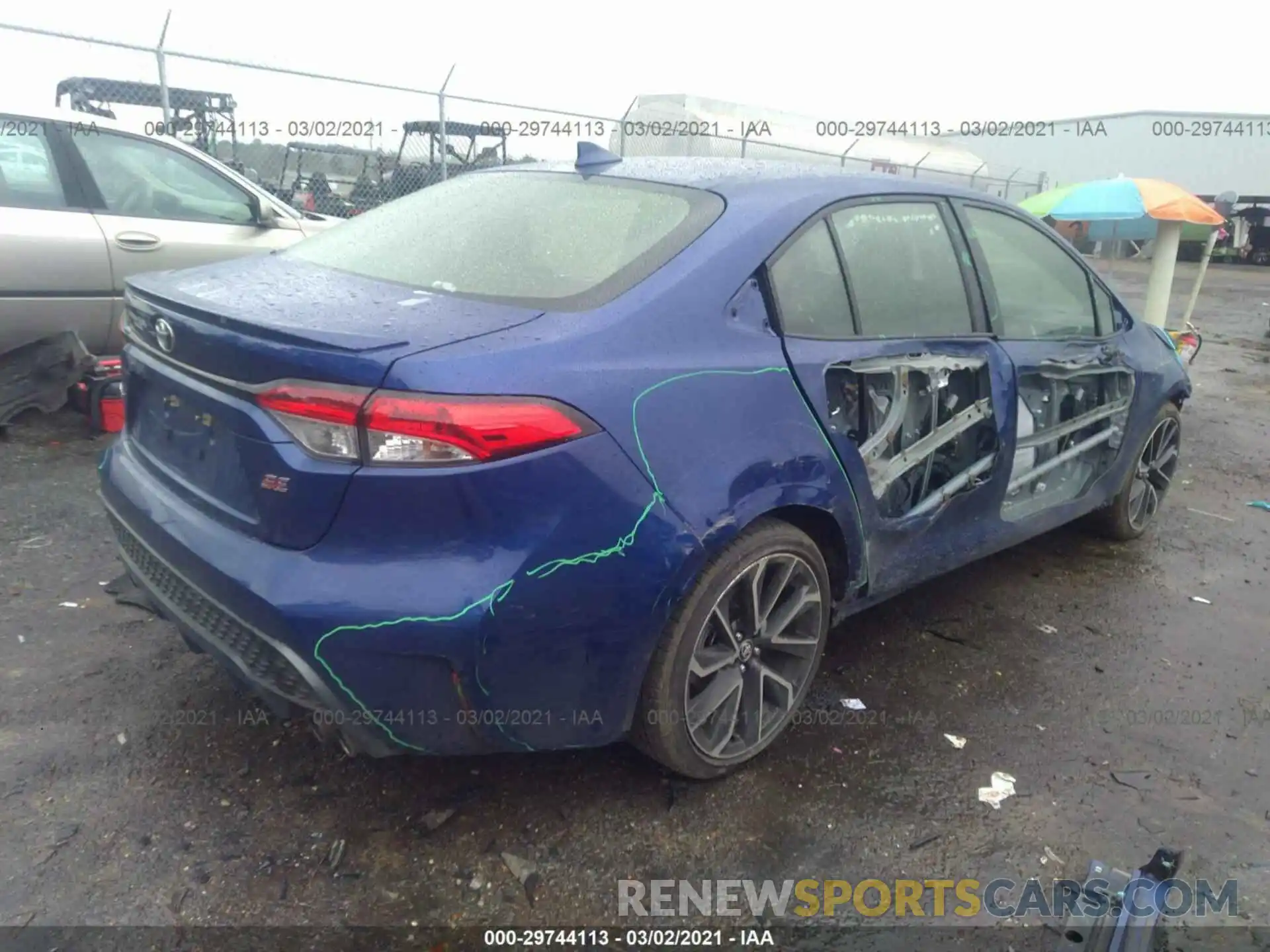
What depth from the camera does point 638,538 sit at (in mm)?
2115

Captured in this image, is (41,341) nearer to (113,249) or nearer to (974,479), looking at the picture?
(113,249)

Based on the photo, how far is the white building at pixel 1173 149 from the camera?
100 feet

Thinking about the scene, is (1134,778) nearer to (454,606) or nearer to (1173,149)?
(454,606)

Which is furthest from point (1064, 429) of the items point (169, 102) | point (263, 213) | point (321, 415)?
point (169, 102)

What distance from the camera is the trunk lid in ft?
6.46

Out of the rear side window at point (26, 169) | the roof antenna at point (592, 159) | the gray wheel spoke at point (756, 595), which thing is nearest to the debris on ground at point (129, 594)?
the gray wheel spoke at point (756, 595)

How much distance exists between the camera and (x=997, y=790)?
270cm

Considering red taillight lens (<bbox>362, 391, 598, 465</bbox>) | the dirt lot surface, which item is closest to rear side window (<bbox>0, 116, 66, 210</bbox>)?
the dirt lot surface

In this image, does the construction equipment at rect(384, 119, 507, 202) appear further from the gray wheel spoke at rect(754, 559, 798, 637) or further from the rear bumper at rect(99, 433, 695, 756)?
the rear bumper at rect(99, 433, 695, 756)

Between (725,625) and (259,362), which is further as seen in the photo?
(725,625)

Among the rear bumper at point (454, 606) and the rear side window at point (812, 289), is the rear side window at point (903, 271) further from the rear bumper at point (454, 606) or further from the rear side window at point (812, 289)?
the rear bumper at point (454, 606)

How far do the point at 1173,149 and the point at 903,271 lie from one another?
3460 centimetres

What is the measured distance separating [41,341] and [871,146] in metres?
19.1

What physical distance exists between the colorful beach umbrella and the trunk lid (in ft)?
24.7
